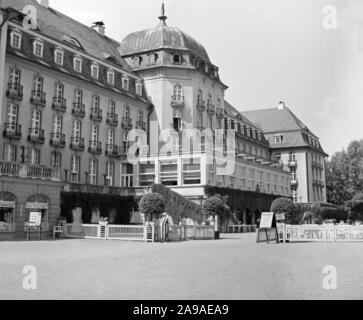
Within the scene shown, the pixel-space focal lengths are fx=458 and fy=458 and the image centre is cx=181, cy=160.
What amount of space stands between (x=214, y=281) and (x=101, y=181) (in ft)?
116

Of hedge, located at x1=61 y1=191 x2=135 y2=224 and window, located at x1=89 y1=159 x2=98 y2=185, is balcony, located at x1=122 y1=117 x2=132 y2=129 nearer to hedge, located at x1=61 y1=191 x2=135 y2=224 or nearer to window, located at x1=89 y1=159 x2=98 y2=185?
window, located at x1=89 y1=159 x2=98 y2=185

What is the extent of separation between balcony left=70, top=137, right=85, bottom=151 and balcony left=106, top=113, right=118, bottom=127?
13.9 feet

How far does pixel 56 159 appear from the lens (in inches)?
1559

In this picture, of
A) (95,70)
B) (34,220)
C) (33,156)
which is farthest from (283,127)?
(34,220)

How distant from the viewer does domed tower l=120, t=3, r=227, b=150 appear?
5125 cm

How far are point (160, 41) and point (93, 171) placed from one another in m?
18.1

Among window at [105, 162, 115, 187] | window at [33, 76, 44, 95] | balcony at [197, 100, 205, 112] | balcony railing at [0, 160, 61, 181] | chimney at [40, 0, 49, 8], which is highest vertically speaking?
chimney at [40, 0, 49, 8]

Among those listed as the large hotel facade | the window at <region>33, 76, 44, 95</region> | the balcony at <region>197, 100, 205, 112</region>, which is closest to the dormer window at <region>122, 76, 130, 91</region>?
the large hotel facade

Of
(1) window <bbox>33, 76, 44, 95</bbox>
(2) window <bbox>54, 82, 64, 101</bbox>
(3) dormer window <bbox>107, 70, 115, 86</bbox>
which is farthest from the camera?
(3) dormer window <bbox>107, 70, 115, 86</bbox>

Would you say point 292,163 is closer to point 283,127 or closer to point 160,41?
point 283,127

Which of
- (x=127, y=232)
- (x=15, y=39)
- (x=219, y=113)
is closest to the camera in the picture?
(x=127, y=232)

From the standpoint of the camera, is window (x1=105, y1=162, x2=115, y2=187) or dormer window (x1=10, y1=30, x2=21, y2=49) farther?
window (x1=105, y1=162, x2=115, y2=187)
